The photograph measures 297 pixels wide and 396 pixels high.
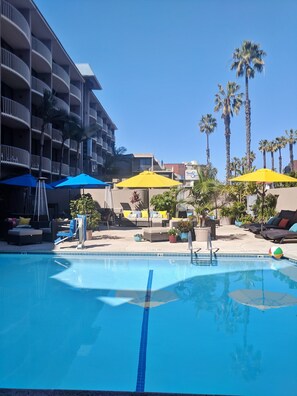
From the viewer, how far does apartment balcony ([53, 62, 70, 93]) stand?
93.4 feet

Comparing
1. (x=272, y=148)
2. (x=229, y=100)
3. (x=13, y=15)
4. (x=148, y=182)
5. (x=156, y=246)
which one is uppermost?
(x=229, y=100)

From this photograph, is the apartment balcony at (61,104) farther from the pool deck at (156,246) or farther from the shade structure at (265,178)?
the shade structure at (265,178)

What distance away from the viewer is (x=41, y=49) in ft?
81.8

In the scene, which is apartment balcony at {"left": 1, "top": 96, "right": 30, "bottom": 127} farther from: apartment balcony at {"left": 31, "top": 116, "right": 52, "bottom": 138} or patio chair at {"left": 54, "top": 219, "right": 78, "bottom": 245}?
patio chair at {"left": 54, "top": 219, "right": 78, "bottom": 245}

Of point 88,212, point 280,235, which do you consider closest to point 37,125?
point 88,212

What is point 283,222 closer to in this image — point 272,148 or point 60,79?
point 60,79

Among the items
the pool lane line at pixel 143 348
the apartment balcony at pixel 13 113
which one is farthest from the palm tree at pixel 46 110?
the pool lane line at pixel 143 348

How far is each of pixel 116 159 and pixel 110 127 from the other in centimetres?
921

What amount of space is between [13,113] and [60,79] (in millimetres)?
9722

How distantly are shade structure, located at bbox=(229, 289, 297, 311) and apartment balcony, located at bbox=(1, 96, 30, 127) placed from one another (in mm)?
16971

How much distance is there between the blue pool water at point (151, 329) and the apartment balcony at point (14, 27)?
1597 centimetres

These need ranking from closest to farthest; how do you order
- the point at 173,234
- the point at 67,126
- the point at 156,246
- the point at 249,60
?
the point at 156,246
the point at 173,234
the point at 67,126
the point at 249,60

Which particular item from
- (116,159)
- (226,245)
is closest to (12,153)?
(226,245)

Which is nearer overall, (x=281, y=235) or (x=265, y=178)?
(x=281, y=235)
